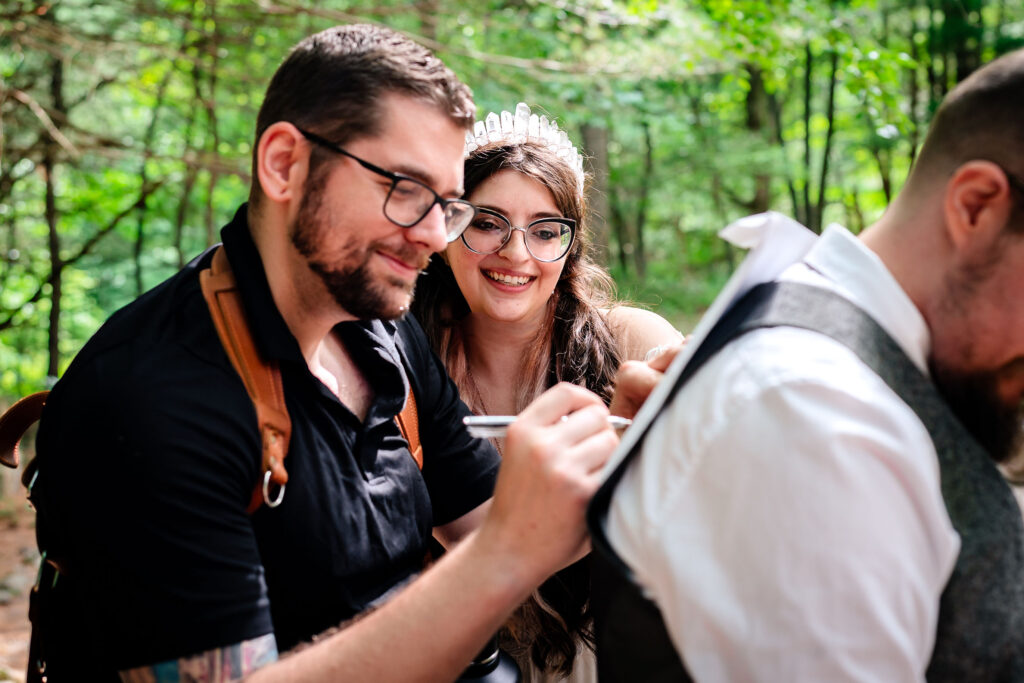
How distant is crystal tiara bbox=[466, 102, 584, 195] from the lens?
3097 mm

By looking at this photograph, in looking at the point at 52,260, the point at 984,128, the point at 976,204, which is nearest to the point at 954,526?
the point at 976,204

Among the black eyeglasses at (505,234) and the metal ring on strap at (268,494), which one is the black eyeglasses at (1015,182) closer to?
the metal ring on strap at (268,494)

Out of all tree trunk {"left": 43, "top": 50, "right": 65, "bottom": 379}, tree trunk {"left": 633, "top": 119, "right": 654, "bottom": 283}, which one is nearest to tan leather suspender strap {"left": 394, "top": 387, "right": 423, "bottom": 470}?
tree trunk {"left": 43, "top": 50, "right": 65, "bottom": 379}

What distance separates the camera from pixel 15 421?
2023mm

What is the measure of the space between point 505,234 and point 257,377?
148 cm

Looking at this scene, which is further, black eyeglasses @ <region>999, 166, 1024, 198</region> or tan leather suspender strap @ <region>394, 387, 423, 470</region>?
tan leather suspender strap @ <region>394, 387, 423, 470</region>

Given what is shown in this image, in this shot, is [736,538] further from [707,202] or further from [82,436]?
[707,202]

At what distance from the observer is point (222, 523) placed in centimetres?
148

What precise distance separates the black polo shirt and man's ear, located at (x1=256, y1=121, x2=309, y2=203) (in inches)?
6.1

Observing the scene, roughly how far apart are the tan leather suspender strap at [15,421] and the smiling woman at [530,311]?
146 cm

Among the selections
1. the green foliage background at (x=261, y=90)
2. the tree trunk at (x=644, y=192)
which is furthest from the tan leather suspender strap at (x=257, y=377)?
the tree trunk at (x=644, y=192)

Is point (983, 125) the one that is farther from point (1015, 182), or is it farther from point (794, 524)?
point (794, 524)

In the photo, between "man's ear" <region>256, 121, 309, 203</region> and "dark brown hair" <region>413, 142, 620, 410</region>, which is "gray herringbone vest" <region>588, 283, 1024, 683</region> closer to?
"man's ear" <region>256, 121, 309, 203</region>

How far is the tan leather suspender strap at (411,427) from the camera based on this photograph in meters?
2.03
